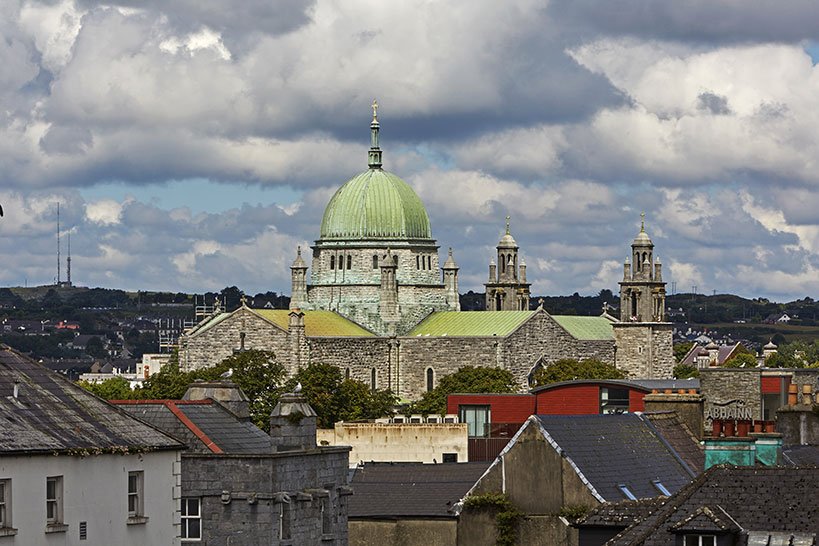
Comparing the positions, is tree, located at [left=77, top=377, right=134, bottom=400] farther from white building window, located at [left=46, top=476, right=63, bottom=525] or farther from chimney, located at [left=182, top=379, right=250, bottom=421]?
white building window, located at [left=46, top=476, right=63, bottom=525]

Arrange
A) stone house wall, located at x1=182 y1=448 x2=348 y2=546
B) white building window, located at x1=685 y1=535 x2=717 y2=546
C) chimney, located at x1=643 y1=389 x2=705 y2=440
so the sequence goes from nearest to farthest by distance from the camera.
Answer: white building window, located at x1=685 y1=535 x2=717 y2=546, stone house wall, located at x1=182 y1=448 x2=348 y2=546, chimney, located at x1=643 y1=389 x2=705 y2=440

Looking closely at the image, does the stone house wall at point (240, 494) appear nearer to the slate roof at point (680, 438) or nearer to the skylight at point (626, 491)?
the skylight at point (626, 491)

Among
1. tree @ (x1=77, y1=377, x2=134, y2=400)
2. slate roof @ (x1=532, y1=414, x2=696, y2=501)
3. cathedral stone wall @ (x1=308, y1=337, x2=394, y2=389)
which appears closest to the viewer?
slate roof @ (x1=532, y1=414, x2=696, y2=501)

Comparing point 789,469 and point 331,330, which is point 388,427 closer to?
point 789,469

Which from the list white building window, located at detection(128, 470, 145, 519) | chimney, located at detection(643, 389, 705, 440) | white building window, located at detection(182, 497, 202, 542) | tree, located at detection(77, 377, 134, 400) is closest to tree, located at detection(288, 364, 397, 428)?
tree, located at detection(77, 377, 134, 400)

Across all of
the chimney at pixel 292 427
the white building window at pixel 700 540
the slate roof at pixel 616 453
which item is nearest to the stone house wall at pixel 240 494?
the chimney at pixel 292 427

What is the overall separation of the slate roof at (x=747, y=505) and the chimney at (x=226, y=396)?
16635 millimetres

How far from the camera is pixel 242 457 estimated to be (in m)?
44.0

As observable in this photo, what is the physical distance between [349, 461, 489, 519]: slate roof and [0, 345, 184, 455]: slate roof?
10423 millimetres

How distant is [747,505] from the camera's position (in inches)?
1300

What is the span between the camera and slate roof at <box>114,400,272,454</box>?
147 feet

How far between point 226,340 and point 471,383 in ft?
76.6

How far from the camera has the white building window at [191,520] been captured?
43.7 m

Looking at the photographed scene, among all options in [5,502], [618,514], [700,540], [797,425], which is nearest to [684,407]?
[797,425]
